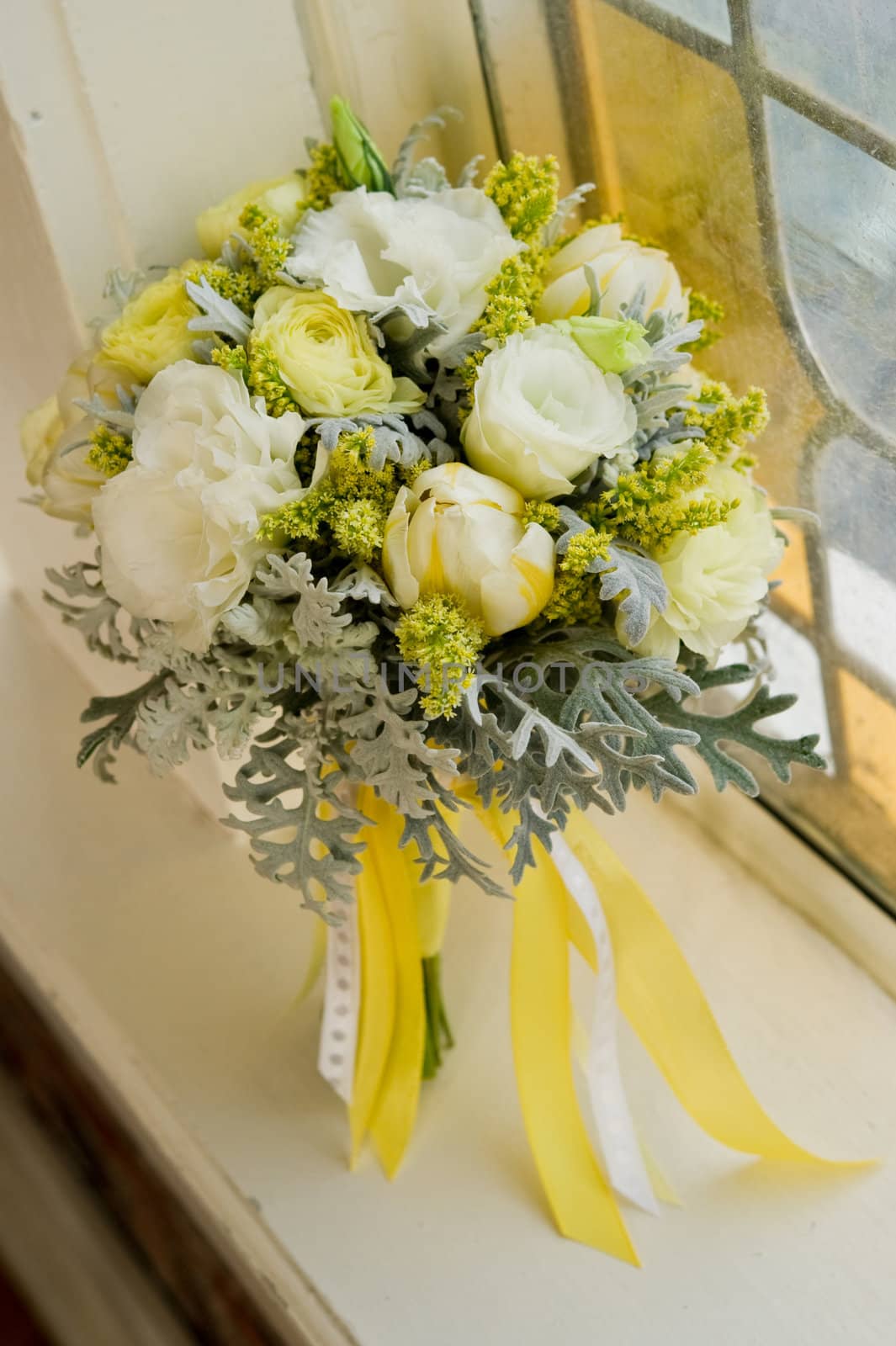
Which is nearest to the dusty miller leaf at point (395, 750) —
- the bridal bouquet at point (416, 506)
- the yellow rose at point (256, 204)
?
the bridal bouquet at point (416, 506)

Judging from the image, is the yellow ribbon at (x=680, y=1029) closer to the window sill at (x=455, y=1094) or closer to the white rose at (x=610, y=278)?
the window sill at (x=455, y=1094)

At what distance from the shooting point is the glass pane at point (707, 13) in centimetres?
78

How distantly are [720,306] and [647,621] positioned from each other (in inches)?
13.3

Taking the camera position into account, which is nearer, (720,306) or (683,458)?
(683,458)

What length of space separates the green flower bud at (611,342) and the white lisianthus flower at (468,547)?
0.10 metres

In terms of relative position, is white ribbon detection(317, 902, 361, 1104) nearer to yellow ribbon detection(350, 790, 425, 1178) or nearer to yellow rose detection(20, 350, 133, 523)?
yellow ribbon detection(350, 790, 425, 1178)

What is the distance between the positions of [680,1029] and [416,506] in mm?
498

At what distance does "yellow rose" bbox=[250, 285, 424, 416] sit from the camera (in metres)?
0.71

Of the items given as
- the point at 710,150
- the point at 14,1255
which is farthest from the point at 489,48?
the point at 14,1255

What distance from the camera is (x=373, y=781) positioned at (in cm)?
74

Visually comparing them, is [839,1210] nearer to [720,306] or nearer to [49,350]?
[720,306]

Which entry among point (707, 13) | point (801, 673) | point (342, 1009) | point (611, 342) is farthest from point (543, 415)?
point (342, 1009)

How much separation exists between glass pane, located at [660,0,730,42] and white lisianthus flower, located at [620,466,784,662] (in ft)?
0.98

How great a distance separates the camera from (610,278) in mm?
767
